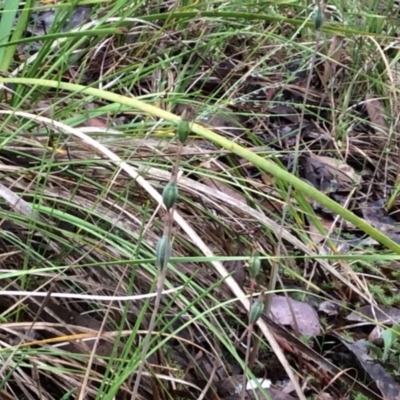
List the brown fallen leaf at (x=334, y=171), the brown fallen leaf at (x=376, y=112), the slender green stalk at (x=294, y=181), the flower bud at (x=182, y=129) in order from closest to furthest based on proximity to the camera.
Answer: the flower bud at (x=182, y=129) < the slender green stalk at (x=294, y=181) < the brown fallen leaf at (x=334, y=171) < the brown fallen leaf at (x=376, y=112)

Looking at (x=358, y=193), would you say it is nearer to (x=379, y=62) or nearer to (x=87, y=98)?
(x=379, y=62)

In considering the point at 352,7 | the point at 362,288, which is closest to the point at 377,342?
the point at 362,288

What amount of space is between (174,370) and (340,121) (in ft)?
3.60

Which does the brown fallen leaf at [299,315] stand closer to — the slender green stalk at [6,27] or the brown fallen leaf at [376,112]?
the slender green stalk at [6,27]

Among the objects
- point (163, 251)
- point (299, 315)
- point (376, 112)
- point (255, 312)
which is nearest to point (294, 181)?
point (255, 312)

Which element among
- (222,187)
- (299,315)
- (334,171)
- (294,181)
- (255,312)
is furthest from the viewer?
(334,171)

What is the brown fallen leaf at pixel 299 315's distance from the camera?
1.43 m

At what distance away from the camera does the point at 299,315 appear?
4.74ft

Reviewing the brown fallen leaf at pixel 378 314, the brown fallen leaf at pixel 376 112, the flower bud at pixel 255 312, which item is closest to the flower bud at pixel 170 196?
the flower bud at pixel 255 312

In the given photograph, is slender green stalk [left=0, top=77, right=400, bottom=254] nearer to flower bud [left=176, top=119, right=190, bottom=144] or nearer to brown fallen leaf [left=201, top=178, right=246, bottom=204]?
flower bud [left=176, top=119, right=190, bottom=144]

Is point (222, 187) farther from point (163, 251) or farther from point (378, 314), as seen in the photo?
point (163, 251)

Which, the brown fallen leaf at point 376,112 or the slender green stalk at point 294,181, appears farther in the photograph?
the brown fallen leaf at point 376,112

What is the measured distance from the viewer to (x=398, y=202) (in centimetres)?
199

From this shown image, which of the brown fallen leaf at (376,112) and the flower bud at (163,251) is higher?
the flower bud at (163,251)
